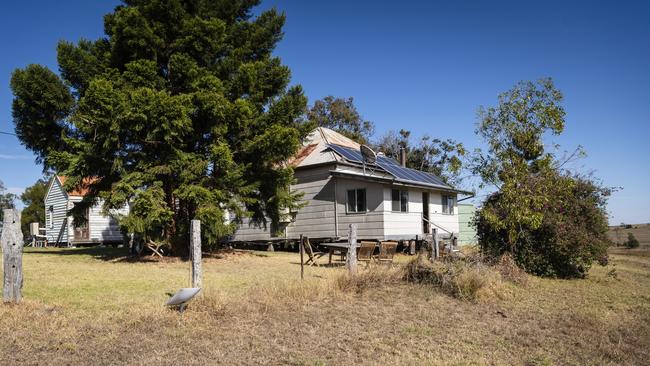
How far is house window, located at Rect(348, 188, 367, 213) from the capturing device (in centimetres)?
2200

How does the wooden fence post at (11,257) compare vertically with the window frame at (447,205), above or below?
below

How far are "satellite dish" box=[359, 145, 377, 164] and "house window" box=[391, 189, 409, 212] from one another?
2.07 metres

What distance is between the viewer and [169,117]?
48.4ft

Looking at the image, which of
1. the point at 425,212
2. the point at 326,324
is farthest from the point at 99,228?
the point at 326,324

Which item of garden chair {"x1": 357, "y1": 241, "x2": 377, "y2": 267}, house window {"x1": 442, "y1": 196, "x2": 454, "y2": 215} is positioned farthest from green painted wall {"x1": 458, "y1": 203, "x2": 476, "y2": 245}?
garden chair {"x1": 357, "y1": 241, "x2": 377, "y2": 267}

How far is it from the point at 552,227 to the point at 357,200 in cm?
1025

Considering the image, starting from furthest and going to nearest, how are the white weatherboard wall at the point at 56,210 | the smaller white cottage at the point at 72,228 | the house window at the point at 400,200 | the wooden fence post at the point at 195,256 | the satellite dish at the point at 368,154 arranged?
the white weatherboard wall at the point at 56,210 → the smaller white cottage at the point at 72,228 → the satellite dish at the point at 368,154 → the house window at the point at 400,200 → the wooden fence post at the point at 195,256

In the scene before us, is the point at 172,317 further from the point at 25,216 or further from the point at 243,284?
the point at 25,216

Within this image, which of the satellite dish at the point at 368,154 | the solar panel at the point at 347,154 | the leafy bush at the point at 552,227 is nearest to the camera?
the leafy bush at the point at 552,227

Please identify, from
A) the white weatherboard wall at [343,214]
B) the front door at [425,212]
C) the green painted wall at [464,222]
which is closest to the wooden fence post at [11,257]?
the white weatherboard wall at [343,214]

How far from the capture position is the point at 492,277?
9992 mm

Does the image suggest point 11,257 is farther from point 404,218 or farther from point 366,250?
point 404,218

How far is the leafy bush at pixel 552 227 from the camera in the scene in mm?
12922

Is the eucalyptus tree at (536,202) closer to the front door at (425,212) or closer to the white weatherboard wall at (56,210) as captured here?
the front door at (425,212)
